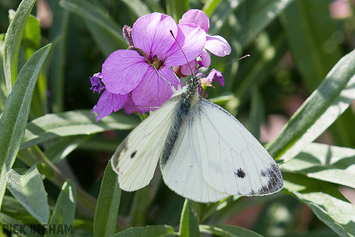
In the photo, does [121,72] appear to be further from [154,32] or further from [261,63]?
[261,63]

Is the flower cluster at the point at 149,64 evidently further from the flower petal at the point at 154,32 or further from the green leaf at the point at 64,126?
the green leaf at the point at 64,126

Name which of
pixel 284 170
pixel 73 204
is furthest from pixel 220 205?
pixel 73 204

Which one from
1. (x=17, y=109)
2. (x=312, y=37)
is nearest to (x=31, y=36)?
(x=17, y=109)

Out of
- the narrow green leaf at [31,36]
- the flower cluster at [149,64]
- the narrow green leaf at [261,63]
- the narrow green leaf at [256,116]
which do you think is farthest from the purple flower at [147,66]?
the narrow green leaf at [261,63]

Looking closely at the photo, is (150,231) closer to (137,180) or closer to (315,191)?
(137,180)

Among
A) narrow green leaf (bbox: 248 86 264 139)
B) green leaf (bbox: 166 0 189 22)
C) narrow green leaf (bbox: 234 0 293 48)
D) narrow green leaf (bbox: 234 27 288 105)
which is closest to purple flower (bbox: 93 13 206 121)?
green leaf (bbox: 166 0 189 22)

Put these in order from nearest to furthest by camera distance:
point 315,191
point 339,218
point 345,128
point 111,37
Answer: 1. point 339,218
2. point 315,191
3. point 111,37
4. point 345,128

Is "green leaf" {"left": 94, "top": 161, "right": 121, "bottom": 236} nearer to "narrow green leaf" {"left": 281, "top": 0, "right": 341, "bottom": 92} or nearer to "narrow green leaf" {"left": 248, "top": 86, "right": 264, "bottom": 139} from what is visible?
"narrow green leaf" {"left": 248, "top": 86, "right": 264, "bottom": 139}

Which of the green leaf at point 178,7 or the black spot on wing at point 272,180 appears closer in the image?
the black spot on wing at point 272,180
